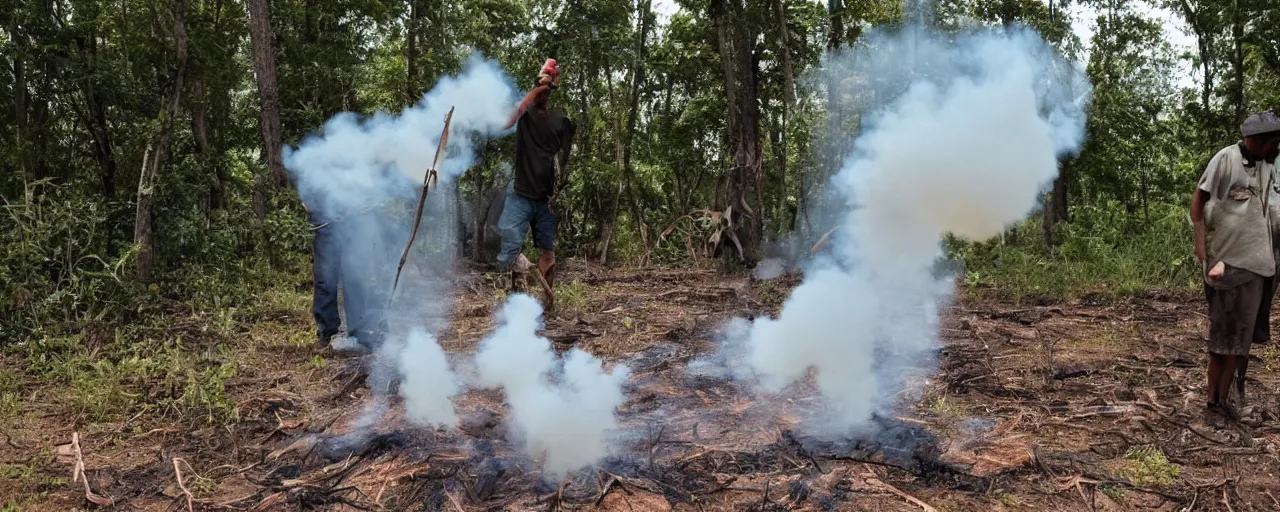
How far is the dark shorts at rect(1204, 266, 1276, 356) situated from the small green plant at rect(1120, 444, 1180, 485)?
0.90 m

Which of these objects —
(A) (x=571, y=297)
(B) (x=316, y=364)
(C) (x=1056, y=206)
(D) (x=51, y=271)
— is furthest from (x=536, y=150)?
(C) (x=1056, y=206)

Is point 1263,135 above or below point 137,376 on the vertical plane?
above

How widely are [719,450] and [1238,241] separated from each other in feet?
9.05

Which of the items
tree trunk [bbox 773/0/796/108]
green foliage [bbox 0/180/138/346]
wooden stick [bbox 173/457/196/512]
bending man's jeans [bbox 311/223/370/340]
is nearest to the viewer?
wooden stick [bbox 173/457/196/512]

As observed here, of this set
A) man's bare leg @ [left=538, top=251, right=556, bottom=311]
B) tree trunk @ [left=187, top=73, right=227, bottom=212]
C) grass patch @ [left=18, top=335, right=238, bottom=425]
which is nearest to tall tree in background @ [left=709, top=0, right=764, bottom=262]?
man's bare leg @ [left=538, top=251, right=556, bottom=311]

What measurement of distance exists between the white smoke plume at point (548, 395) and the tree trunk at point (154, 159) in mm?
4351

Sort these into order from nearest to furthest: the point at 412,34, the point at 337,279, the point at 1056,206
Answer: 1. the point at 337,279
2. the point at 412,34
3. the point at 1056,206

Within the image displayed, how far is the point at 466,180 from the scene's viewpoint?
11852mm

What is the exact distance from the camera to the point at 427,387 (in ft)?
13.4

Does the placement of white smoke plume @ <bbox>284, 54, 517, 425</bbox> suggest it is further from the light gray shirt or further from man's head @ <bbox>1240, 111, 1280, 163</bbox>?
man's head @ <bbox>1240, 111, 1280, 163</bbox>

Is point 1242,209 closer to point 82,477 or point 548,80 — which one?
point 548,80

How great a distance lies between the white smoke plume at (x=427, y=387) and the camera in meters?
3.97

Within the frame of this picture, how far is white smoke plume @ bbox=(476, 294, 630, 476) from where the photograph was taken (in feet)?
11.4

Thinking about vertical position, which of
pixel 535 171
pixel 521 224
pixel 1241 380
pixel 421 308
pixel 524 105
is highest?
pixel 524 105
